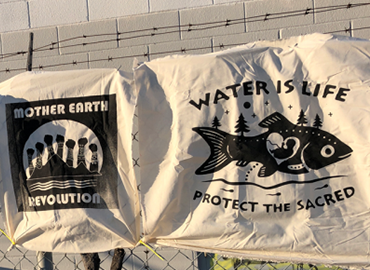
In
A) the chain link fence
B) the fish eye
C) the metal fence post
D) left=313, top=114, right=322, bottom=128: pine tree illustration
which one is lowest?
the chain link fence

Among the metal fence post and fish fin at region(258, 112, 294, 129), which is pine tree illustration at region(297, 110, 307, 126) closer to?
fish fin at region(258, 112, 294, 129)

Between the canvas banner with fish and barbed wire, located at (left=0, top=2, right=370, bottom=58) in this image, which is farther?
barbed wire, located at (left=0, top=2, right=370, bottom=58)

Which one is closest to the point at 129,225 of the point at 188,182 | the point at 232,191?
the point at 188,182

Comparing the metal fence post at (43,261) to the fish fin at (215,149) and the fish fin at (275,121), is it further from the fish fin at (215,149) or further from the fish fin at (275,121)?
the fish fin at (275,121)

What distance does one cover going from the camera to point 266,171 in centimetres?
133

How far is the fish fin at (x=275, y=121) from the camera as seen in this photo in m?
1.32

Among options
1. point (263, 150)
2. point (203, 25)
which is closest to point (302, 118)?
point (263, 150)

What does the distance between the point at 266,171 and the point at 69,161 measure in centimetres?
83

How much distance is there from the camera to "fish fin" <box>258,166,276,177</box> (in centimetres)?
133

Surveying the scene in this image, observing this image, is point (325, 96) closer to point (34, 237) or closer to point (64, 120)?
point (64, 120)

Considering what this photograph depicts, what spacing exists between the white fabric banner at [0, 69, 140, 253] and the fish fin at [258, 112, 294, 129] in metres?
0.55

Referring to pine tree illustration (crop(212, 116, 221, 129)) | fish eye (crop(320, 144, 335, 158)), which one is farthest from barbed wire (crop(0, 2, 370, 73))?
fish eye (crop(320, 144, 335, 158))

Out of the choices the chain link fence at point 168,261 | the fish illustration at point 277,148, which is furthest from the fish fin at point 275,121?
the chain link fence at point 168,261

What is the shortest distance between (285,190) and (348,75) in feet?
1.59
